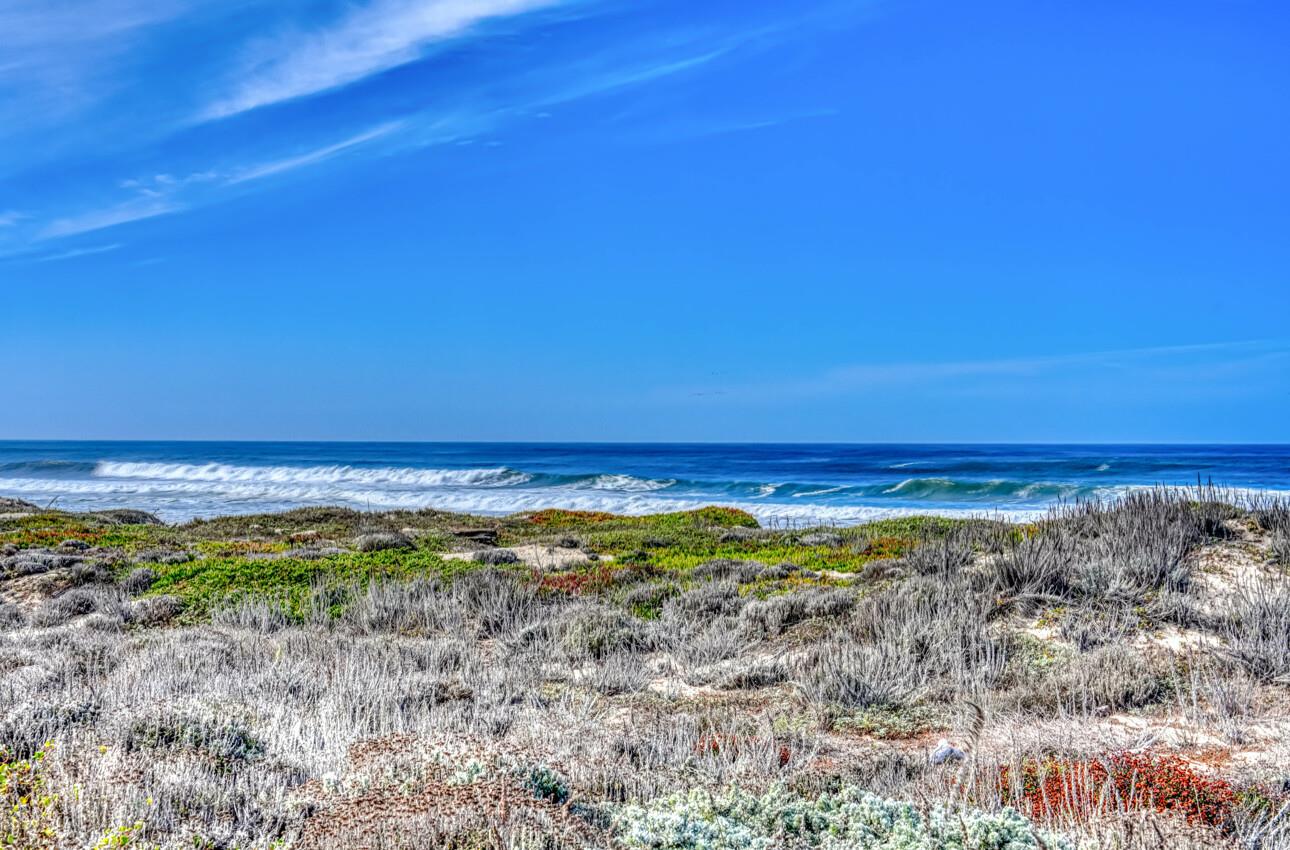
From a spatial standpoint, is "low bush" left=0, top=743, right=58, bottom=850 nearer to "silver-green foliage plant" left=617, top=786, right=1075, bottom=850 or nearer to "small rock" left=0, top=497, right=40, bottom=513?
"silver-green foliage plant" left=617, top=786, right=1075, bottom=850

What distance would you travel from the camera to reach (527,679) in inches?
276

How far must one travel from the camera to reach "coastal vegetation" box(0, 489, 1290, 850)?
3.60 m

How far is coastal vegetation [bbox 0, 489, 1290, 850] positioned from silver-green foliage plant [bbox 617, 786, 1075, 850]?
0.05ft

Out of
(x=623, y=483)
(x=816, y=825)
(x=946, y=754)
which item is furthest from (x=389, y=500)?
(x=816, y=825)

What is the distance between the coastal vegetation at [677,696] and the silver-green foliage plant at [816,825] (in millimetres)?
16

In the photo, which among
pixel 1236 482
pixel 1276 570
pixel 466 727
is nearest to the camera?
pixel 466 727

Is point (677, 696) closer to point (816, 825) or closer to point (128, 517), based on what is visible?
point (816, 825)

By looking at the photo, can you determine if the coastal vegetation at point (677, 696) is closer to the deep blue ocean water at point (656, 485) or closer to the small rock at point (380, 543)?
the small rock at point (380, 543)

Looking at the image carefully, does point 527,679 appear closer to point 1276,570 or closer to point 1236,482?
point 1276,570

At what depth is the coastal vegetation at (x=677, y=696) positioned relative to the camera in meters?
3.60

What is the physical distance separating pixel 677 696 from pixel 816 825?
3065mm

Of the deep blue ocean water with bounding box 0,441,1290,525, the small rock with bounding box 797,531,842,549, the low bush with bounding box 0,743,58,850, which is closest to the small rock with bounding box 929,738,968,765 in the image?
the low bush with bounding box 0,743,58,850

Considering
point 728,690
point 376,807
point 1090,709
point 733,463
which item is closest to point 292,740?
point 376,807

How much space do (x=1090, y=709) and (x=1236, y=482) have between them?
45919 mm
